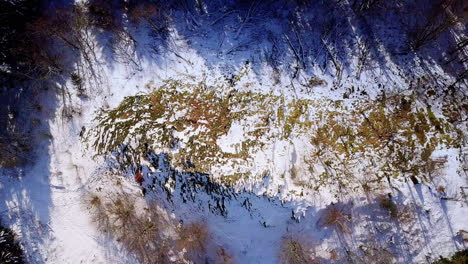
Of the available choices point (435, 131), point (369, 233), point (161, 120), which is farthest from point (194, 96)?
point (435, 131)

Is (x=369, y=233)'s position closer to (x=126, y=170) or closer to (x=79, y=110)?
(x=126, y=170)

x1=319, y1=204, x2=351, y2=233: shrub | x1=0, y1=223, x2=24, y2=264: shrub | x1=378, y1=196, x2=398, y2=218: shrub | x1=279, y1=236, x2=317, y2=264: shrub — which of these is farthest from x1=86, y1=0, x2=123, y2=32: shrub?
x1=378, y1=196, x2=398, y2=218: shrub

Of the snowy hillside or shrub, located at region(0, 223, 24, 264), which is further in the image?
shrub, located at region(0, 223, 24, 264)

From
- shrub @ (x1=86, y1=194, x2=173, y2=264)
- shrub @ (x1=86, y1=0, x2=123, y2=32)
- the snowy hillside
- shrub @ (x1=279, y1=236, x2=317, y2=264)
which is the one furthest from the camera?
shrub @ (x1=86, y1=0, x2=123, y2=32)

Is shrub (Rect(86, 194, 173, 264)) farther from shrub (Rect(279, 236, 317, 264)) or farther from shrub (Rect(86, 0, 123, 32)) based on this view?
shrub (Rect(86, 0, 123, 32))

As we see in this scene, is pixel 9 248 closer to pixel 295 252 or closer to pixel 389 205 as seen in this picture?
A: pixel 295 252

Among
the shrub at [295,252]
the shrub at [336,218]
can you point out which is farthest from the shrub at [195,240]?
the shrub at [336,218]
